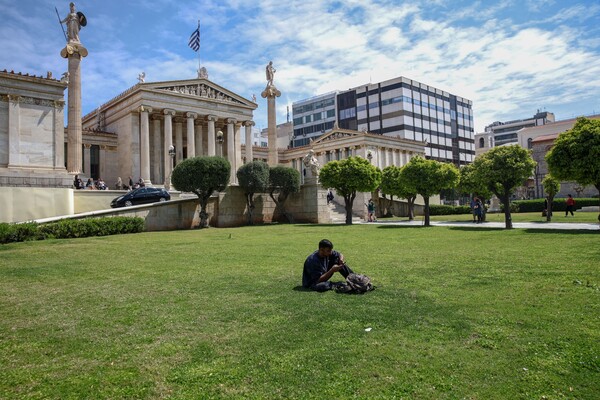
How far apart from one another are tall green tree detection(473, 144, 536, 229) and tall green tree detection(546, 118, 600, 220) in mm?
1490

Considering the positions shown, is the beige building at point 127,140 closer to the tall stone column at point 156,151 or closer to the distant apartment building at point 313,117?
the tall stone column at point 156,151

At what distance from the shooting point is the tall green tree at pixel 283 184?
3056 centimetres

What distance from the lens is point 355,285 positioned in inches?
289

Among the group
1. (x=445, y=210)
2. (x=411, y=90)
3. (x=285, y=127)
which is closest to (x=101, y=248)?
(x=445, y=210)

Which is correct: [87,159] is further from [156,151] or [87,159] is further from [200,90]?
[200,90]

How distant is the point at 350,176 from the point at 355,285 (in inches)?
832

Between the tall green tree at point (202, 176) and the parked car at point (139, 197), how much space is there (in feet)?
8.89

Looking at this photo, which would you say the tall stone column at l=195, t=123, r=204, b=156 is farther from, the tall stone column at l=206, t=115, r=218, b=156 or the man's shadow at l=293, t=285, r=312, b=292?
the man's shadow at l=293, t=285, r=312, b=292

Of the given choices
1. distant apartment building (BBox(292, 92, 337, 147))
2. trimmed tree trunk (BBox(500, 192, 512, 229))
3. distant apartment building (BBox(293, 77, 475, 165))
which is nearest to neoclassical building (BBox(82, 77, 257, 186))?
trimmed tree trunk (BBox(500, 192, 512, 229))

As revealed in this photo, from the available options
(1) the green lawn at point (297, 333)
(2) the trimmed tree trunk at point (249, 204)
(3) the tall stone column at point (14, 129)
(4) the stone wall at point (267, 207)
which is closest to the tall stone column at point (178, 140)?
(4) the stone wall at point (267, 207)

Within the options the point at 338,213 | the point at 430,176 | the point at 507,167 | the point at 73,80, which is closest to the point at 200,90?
the point at 73,80

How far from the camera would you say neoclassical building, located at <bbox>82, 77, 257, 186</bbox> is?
41.4m

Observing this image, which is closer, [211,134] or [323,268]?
[323,268]

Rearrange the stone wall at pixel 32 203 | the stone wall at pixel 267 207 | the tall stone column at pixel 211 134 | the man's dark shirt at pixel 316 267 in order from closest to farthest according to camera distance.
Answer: the man's dark shirt at pixel 316 267, the stone wall at pixel 32 203, the stone wall at pixel 267 207, the tall stone column at pixel 211 134
